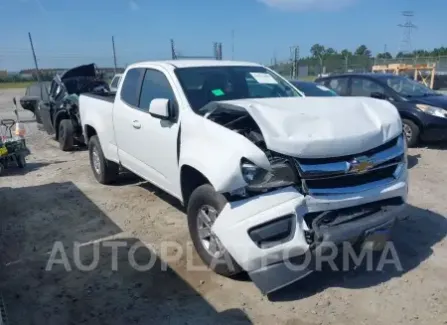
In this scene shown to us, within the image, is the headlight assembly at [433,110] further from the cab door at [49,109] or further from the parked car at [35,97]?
the parked car at [35,97]

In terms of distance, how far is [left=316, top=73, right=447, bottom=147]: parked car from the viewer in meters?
8.43

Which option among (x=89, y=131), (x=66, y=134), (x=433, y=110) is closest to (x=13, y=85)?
(x=66, y=134)

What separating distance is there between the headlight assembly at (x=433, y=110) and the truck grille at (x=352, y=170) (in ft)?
18.1

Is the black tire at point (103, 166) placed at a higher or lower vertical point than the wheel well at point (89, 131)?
lower

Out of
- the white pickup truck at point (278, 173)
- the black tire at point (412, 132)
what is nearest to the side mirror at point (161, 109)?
the white pickup truck at point (278, 173)

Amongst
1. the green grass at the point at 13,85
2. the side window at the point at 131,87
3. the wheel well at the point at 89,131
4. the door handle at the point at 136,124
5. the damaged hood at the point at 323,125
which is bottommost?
the green grass at the point at 13,85

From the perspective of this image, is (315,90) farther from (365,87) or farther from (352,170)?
(352,170)

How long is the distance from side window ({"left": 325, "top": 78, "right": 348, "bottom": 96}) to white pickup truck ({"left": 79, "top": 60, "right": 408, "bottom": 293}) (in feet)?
21.5

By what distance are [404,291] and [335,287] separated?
22.0 inches

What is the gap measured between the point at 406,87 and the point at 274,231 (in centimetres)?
759

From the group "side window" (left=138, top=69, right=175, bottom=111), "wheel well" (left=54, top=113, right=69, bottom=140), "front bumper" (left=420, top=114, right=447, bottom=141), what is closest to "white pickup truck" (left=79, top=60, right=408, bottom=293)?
"side window" (left=138, top=69, right=175, bottom=111)

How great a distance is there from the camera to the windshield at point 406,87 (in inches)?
362

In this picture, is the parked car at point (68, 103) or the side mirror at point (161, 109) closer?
the side mirror at point (161, 109)

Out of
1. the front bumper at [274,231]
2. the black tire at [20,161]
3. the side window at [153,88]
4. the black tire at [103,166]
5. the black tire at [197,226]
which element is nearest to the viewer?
the front bumper at [274,231]
